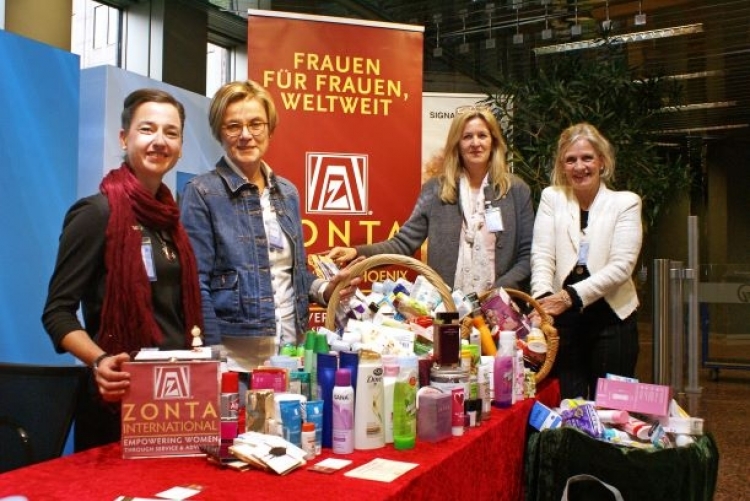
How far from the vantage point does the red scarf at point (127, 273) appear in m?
1.61

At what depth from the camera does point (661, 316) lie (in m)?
3.94

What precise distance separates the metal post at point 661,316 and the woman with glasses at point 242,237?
2527 mm

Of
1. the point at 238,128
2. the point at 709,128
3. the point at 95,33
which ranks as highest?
the point at 709,128

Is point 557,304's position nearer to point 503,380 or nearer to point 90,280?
point 503,380

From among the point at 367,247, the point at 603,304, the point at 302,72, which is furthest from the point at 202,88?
the point at 603,304

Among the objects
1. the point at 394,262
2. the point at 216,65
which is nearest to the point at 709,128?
the point at 216,65

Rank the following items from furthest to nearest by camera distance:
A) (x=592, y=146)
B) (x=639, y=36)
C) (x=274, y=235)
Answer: (x=639, y=36) → (x=592, y=146) → (x=274, y=235)

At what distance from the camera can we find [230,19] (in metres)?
7.26

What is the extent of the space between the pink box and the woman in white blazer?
55 cm

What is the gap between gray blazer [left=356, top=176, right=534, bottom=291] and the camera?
262 centimetres

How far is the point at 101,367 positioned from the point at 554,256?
175cm

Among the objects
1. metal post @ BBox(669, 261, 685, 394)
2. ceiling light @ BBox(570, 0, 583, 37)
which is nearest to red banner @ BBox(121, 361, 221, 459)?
metal post @ BBox(669, 261, 685, 394)

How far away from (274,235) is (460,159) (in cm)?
98

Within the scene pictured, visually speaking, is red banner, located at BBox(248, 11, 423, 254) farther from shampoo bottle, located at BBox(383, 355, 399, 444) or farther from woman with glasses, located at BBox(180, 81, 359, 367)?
shampoo bottle, located at BBox(383, 355, 399, 444)
